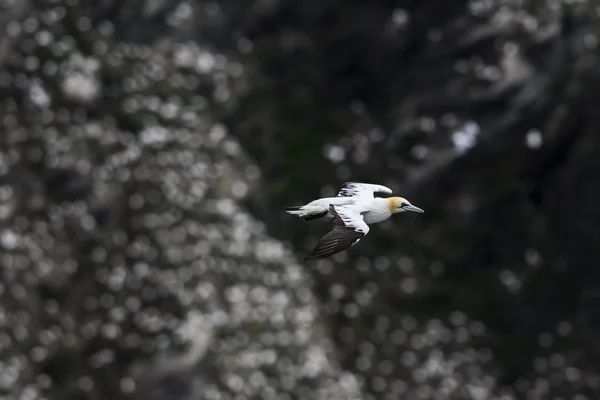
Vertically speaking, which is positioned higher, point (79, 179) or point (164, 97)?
point (164, 97)

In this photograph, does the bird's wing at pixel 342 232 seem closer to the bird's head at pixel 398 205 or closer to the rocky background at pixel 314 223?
the bird's head at pixel 398 205

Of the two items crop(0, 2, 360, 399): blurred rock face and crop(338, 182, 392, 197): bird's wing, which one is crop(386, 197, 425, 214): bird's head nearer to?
crop(338, 182, 392, 197): bird's wing

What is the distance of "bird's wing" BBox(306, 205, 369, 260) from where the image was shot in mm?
9180

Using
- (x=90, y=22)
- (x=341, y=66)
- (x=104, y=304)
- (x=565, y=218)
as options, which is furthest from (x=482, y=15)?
(x=104, y=304)

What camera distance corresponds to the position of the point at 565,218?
104 ft

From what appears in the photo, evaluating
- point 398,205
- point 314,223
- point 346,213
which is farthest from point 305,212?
point 314,223

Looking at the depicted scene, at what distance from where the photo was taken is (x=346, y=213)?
9891 millimetres

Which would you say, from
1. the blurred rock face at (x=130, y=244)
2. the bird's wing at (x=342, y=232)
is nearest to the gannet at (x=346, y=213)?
the bird's wing at (x=342, y=232)

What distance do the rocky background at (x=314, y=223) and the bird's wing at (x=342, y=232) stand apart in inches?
854

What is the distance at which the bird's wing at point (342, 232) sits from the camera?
9.18 meters

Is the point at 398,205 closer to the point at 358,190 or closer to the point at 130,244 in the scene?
the point at 358,190

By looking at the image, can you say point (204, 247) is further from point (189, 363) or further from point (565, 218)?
point (565, 218)

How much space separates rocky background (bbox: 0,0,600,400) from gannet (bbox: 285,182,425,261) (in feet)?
69.3

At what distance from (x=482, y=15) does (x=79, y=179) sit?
13833mm
